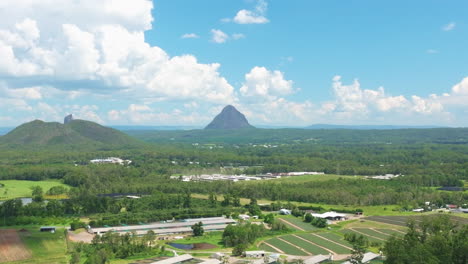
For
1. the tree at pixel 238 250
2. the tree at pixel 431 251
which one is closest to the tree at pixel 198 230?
the tree at pixel 238 250

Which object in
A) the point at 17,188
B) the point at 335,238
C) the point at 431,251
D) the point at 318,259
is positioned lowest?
the point at 335,238

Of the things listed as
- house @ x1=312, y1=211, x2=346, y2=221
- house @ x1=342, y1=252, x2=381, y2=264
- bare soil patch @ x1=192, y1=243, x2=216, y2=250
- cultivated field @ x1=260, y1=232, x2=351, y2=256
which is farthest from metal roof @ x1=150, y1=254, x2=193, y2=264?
house @ x1=312, y1=211, x2=346, y2=221

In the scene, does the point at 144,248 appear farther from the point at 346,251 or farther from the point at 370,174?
the point at 370,174

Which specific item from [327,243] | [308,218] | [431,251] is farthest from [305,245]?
[431,251]

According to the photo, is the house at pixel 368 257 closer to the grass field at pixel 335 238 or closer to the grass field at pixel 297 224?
the grass field at pixel 335 238

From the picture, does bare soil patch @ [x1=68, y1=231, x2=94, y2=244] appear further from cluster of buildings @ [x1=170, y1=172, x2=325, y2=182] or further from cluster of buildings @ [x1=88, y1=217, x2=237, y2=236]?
cluster of buildings @ [x1=170, y1=172, x2=325, y2=182]

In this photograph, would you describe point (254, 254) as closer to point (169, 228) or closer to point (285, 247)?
point (285, 247)

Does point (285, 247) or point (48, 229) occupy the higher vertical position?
point (48, 229)
